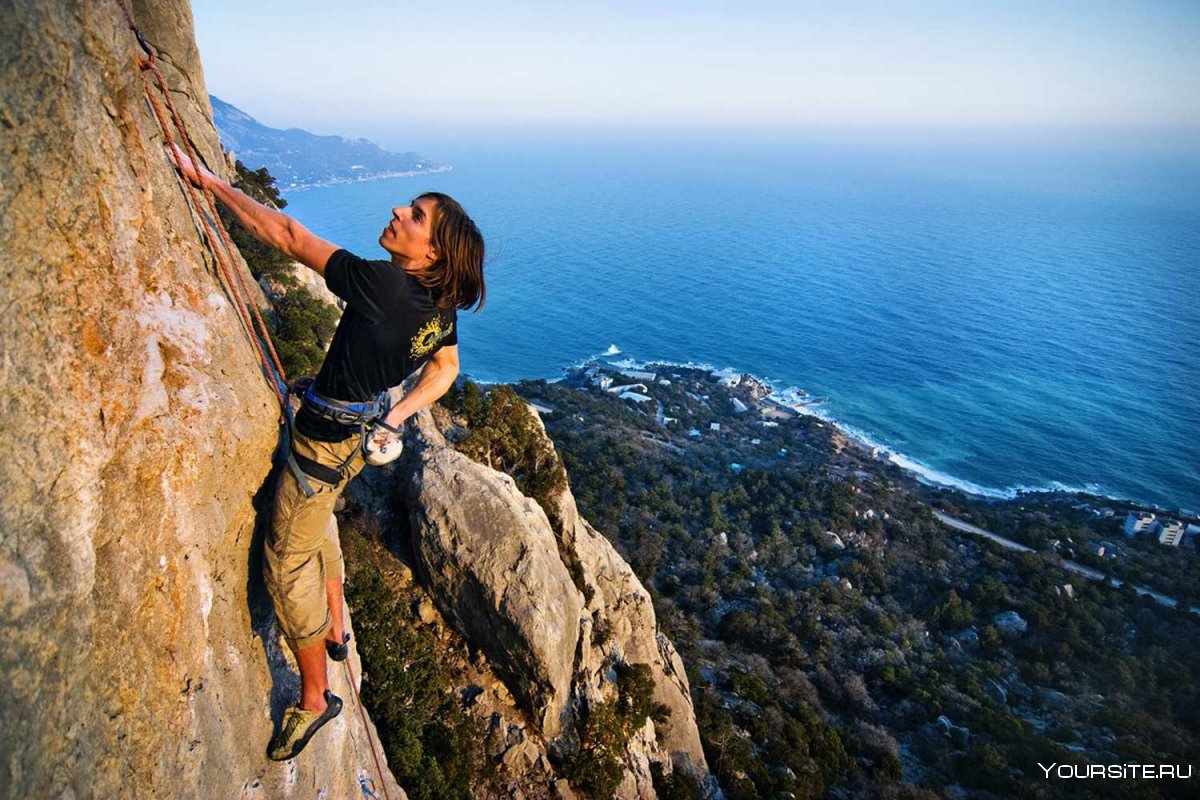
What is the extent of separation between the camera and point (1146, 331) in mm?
97250

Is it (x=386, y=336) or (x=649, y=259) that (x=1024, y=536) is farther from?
(x=649, y=259)

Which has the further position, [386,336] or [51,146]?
[386,336]

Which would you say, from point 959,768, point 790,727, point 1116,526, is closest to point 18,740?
point 790,727

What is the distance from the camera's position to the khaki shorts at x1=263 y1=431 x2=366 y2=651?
5117 millimetres

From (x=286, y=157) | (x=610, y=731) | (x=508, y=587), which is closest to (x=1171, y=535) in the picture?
(x=610, y=731)

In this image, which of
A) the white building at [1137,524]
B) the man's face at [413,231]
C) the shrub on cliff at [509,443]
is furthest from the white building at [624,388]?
the man's face at [413,231]

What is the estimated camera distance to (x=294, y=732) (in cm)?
529

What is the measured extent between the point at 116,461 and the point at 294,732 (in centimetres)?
299

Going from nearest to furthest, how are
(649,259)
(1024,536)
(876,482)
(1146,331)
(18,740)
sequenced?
1. (18,740)
2. (1024,536)
3. (876,482)
4. (1146,331)
5. (649,259)

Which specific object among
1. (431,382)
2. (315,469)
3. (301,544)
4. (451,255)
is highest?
(451,255)

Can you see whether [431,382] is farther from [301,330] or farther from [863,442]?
[863,442]

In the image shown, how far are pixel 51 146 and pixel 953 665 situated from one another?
139 feet

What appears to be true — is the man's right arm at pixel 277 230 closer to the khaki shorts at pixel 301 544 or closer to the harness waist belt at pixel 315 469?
the khaki shorts at pixel 301 544

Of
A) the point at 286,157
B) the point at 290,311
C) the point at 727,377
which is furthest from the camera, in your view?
the point at 286,157
